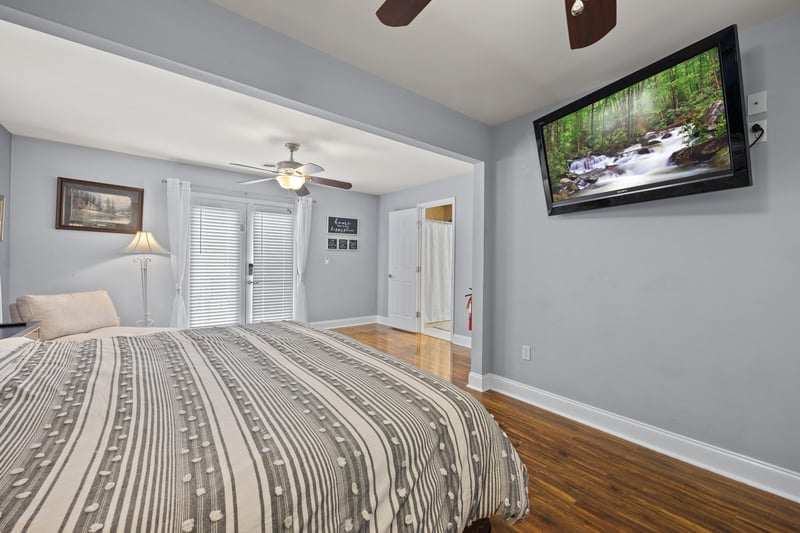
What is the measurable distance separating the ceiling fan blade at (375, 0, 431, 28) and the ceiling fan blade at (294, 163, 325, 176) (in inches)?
85.2

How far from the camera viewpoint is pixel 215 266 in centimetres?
494

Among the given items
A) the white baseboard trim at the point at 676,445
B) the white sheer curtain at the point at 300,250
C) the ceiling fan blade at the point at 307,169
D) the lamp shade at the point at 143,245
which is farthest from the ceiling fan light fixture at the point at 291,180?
A: the white baseboard trim at the point at 676,445

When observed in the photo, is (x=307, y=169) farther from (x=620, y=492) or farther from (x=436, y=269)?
(x=436, y=269)

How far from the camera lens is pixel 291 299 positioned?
18.6 feet

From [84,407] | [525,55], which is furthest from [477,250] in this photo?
[84,407]

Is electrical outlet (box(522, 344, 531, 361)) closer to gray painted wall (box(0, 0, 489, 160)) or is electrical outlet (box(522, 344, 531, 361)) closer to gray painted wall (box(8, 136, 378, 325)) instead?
gray painted wall (box(0, 0, 489, 160))

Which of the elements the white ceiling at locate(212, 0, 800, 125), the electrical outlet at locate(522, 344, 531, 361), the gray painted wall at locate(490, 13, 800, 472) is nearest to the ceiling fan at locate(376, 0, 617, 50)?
the white ceiling at locate(212, 0, 800, 125)

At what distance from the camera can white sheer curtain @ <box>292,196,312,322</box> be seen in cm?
560

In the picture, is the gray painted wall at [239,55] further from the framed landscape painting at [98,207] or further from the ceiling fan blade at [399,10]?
the framed landscape painting at [98,207]

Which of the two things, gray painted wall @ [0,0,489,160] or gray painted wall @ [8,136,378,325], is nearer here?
gray painted wall @ [0,0,489,160]

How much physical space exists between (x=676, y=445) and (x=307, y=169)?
141 inches

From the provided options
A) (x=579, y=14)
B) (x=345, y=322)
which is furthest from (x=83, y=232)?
(x=579, y=14)

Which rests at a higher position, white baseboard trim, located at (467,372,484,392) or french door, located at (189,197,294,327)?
french door, located at (189,197,294,327)

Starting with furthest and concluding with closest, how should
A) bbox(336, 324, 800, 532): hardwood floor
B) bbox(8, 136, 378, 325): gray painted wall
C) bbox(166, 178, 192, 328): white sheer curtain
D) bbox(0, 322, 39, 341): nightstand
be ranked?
bbox(166, 178, 192, 328): white sheer curtain
bbox(8, 136, 378, 325): gray painted wall
bbox(0, 322, 39, 341): nightstand
bbox(336, 324, 800, 532): hardwood floor
